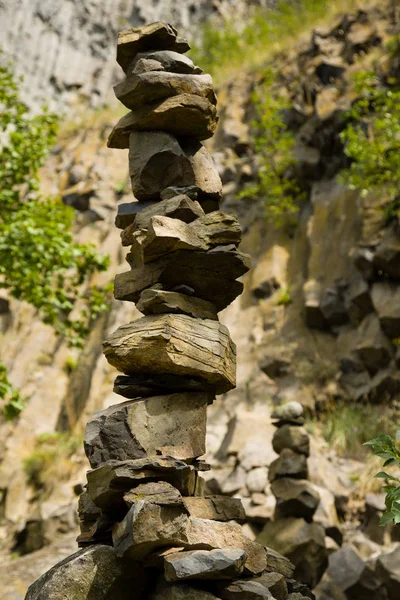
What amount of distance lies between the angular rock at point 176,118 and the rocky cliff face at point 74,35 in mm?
19254

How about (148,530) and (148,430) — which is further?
(148,430)

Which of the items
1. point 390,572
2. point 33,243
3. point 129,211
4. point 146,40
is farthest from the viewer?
point 33,243

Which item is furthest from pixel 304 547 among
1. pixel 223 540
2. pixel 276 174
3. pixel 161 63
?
pixel 276 174

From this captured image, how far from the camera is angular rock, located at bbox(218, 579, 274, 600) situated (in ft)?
10.6

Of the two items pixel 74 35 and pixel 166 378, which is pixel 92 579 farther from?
pixel 74 35

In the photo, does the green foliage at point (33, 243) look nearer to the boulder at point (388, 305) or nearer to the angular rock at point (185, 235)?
the angular rock at point (185, 235)

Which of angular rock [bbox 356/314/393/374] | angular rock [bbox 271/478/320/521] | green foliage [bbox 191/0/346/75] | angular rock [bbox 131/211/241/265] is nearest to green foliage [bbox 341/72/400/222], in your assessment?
angular rock [bbox 356/314/393/374]

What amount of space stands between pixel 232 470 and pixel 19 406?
3.27 m

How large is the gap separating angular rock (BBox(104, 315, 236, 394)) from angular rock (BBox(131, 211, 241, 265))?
50 cm

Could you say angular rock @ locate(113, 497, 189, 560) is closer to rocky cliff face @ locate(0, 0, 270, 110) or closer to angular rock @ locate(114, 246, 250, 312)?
angular rock @ locate(114, 246, 250, 312)

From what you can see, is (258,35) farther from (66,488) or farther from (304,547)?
(304,547)

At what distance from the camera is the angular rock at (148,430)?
154 inches

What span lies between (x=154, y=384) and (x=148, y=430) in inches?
13.9

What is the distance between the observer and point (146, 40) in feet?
16.7
